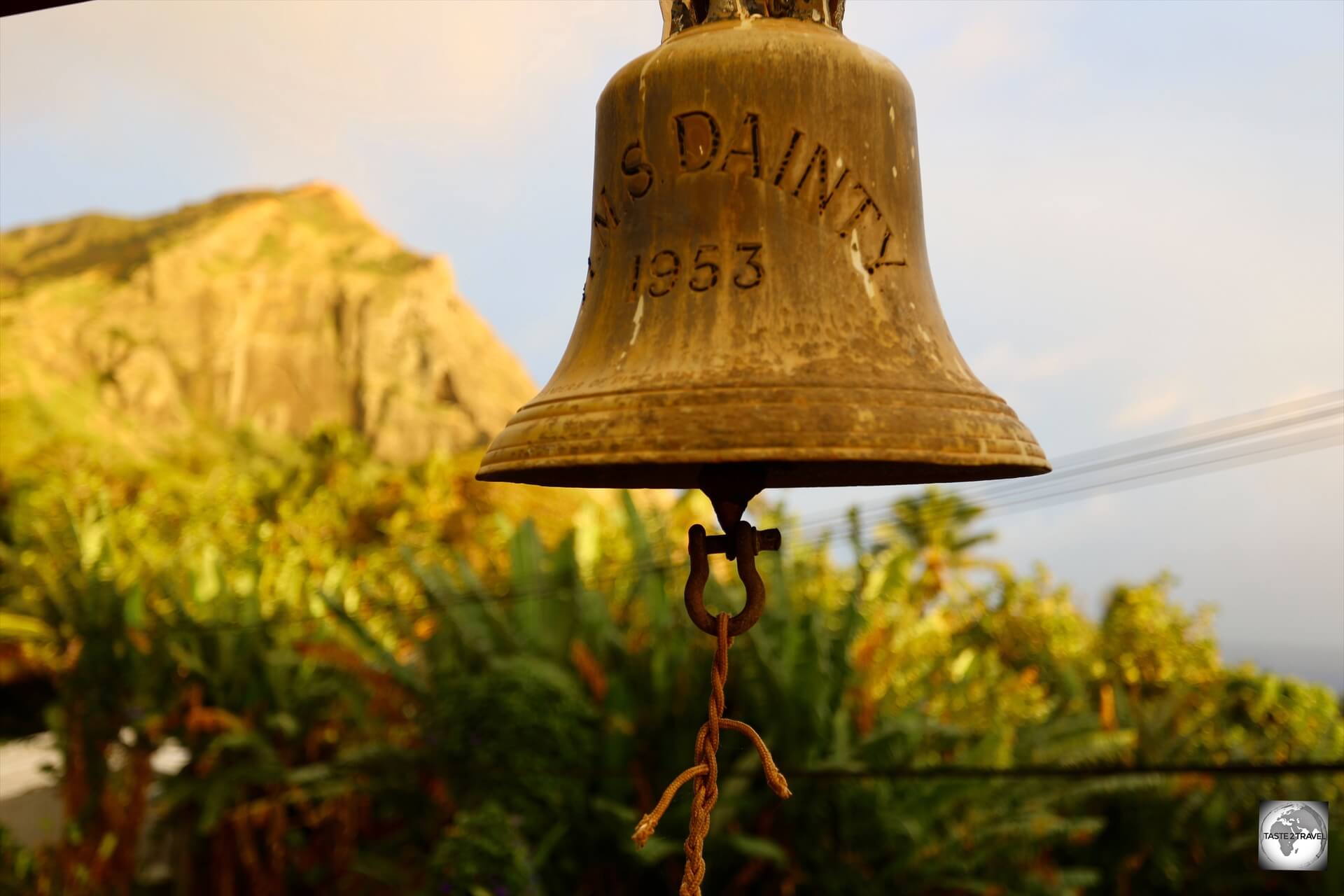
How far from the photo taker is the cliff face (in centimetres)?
3381

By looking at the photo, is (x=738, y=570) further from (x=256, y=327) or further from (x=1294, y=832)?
(x=256, y=327)

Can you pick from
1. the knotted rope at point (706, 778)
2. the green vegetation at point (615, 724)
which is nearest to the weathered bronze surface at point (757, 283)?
the knotted rope at point (706, 778)

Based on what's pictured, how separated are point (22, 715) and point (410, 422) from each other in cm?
2568

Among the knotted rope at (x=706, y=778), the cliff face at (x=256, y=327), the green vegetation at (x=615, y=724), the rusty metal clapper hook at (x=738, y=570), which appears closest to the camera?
the knotted rope at (x=706, y=778)

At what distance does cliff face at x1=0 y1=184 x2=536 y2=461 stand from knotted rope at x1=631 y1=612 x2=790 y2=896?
3288cm

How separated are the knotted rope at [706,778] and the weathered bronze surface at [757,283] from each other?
8.0 inches

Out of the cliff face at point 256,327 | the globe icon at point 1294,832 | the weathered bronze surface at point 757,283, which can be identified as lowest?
the globe icon at point 1294,832

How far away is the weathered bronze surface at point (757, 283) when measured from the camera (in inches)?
44.3

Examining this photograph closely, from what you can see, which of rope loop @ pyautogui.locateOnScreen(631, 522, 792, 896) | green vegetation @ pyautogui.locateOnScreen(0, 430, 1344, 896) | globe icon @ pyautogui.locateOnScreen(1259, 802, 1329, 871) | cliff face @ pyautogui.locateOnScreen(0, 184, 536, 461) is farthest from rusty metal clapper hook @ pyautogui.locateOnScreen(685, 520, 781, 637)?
cliff face @ pyautogui.locateOnScreen(0, 184, 536, 461)

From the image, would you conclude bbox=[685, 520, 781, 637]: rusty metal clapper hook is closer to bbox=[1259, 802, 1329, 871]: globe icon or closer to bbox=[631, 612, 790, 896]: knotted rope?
bbox=[631, 612, 790, 896]: knotted rope

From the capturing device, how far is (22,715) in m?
12.0

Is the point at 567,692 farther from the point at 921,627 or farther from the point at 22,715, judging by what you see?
the point at 22,715

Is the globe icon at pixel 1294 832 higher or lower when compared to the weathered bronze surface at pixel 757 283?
lower

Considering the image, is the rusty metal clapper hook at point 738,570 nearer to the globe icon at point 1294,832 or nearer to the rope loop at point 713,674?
the rope loop at point 713,674
